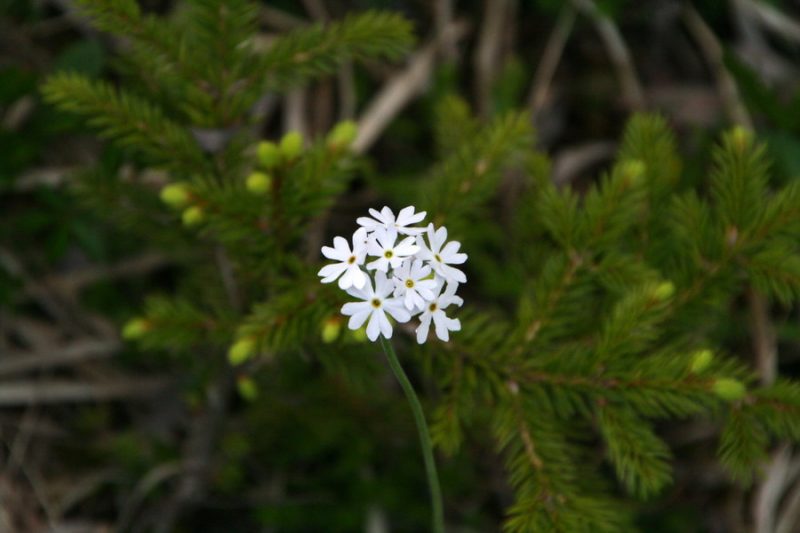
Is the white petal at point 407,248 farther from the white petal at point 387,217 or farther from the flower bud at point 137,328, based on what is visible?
the flower bud at point 137,328

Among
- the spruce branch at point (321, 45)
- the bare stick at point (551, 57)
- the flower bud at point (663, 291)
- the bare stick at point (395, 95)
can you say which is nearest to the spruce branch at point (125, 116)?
the spruce branch at point (321, 45)

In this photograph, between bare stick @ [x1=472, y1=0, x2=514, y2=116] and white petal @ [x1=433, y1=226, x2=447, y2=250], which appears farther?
bare stick @ [x1=472, y1=0, x2=514, y2=116]

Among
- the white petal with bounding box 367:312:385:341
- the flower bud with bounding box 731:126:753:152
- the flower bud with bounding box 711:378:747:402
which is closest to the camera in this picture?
the white petal with bounding box 367:312:385:341

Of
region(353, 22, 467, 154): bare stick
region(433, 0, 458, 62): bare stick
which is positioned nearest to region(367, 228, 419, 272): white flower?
region(353, 22, 467, 154): bare stick

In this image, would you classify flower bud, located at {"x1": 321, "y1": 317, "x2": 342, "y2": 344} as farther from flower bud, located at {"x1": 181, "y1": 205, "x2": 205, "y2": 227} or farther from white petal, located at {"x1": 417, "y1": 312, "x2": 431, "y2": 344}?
flower bud, located at {"x1": 181, "y1": 205, "x2": 205, "y2": 227}

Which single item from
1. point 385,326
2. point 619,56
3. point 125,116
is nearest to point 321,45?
point 125,116

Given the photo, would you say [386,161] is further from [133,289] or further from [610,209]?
[610,209]

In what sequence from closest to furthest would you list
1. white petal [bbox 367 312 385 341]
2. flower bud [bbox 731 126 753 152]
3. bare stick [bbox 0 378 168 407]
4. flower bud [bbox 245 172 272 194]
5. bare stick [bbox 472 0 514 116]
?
white petal [bbox 367 312 385 341] < flower bud [bbox 245 172 272 194] < flower bud [bbox 731 126 753 152] < bare stick [bbox 0 378 168 407] < bare stick [bbox 472 0 514 116]
